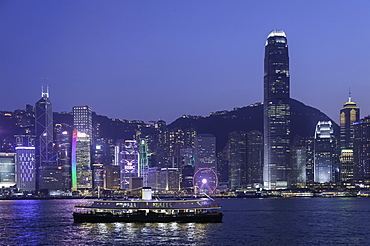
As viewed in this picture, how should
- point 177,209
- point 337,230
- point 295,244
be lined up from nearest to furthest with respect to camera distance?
point 295,244 → point 337,230 → point 177,209

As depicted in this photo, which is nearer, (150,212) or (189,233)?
(189,233)

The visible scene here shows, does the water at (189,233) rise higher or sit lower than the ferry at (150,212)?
lower

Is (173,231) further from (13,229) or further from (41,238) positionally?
(13,229)

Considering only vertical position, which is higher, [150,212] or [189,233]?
[150,212]

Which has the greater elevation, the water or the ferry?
the ferry

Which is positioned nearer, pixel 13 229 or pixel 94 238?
pixel 94 238

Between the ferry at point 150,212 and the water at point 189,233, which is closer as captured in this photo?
the water at point 189,233

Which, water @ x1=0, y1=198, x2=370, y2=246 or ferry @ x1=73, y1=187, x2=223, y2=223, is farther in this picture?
ferry @ x1=73, y1=187, x2=223, y2=223

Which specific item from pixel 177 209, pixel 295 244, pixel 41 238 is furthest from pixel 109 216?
pixel 295 244
